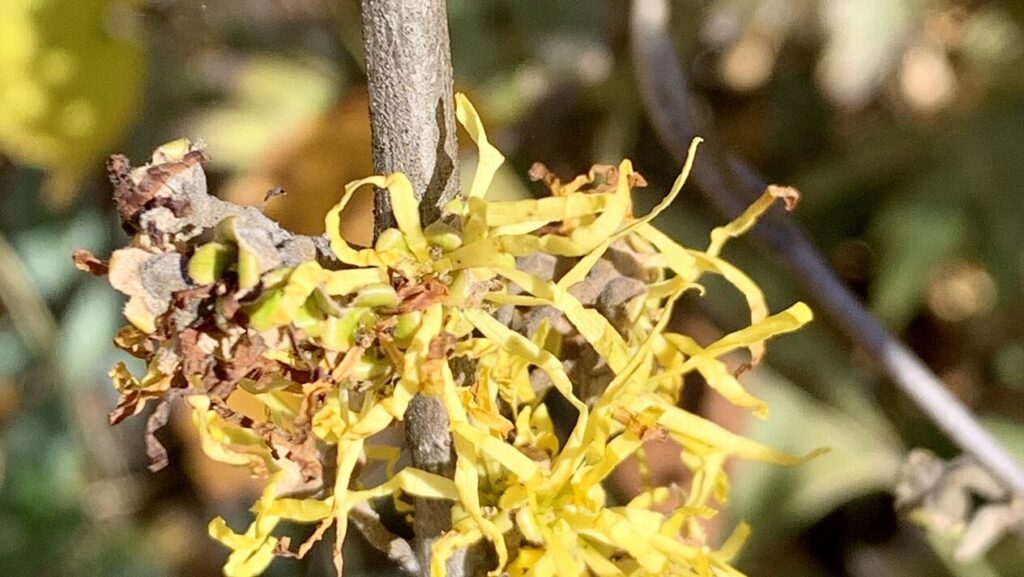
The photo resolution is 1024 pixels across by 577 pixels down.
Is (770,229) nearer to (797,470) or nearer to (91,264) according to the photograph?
(797,470)

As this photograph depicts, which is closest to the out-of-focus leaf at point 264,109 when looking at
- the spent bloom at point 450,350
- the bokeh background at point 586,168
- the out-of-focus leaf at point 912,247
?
the bokeh background at point 586,168

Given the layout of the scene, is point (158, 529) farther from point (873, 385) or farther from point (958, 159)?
point (958, 159)

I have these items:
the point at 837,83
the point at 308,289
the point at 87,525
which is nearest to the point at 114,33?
the point at 87,525

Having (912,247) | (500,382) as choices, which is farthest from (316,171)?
(500,382)

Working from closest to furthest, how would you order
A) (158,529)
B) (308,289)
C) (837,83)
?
1. (308,289)
2. (837,83)
3. (158,529)

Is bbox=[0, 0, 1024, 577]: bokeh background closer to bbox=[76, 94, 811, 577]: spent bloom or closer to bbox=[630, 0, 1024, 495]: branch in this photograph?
bbox=[630, 0, 1024, 495]: branch
